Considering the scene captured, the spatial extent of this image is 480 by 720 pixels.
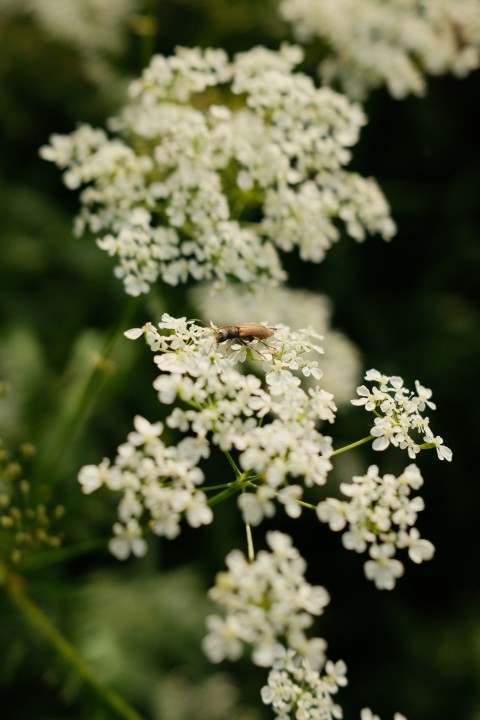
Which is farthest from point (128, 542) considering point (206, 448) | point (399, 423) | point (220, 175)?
point (220, 175)

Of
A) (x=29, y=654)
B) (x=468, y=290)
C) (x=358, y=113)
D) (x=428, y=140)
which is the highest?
(x=428, y=140)

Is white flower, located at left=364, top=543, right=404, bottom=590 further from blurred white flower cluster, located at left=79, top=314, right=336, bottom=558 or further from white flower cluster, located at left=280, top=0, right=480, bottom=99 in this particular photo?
white flower cluster, located at left=280, top=0, right=480, bottom=99

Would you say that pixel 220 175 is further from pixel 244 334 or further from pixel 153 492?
pixel 153 492

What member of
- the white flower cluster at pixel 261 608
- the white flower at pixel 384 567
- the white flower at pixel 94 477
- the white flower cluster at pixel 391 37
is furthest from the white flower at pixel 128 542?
the white flower cluster at pixel 391 37

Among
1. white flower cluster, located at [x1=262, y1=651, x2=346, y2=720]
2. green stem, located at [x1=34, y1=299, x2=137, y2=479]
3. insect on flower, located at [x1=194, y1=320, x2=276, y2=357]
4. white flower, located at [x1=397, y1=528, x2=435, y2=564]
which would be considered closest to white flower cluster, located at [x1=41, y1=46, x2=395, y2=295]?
green stem, located at [x1=34, y1=299, x2=137, y2=479]

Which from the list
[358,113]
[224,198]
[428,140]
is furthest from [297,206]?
[428,140]

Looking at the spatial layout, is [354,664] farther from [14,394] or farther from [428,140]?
[428,140]
